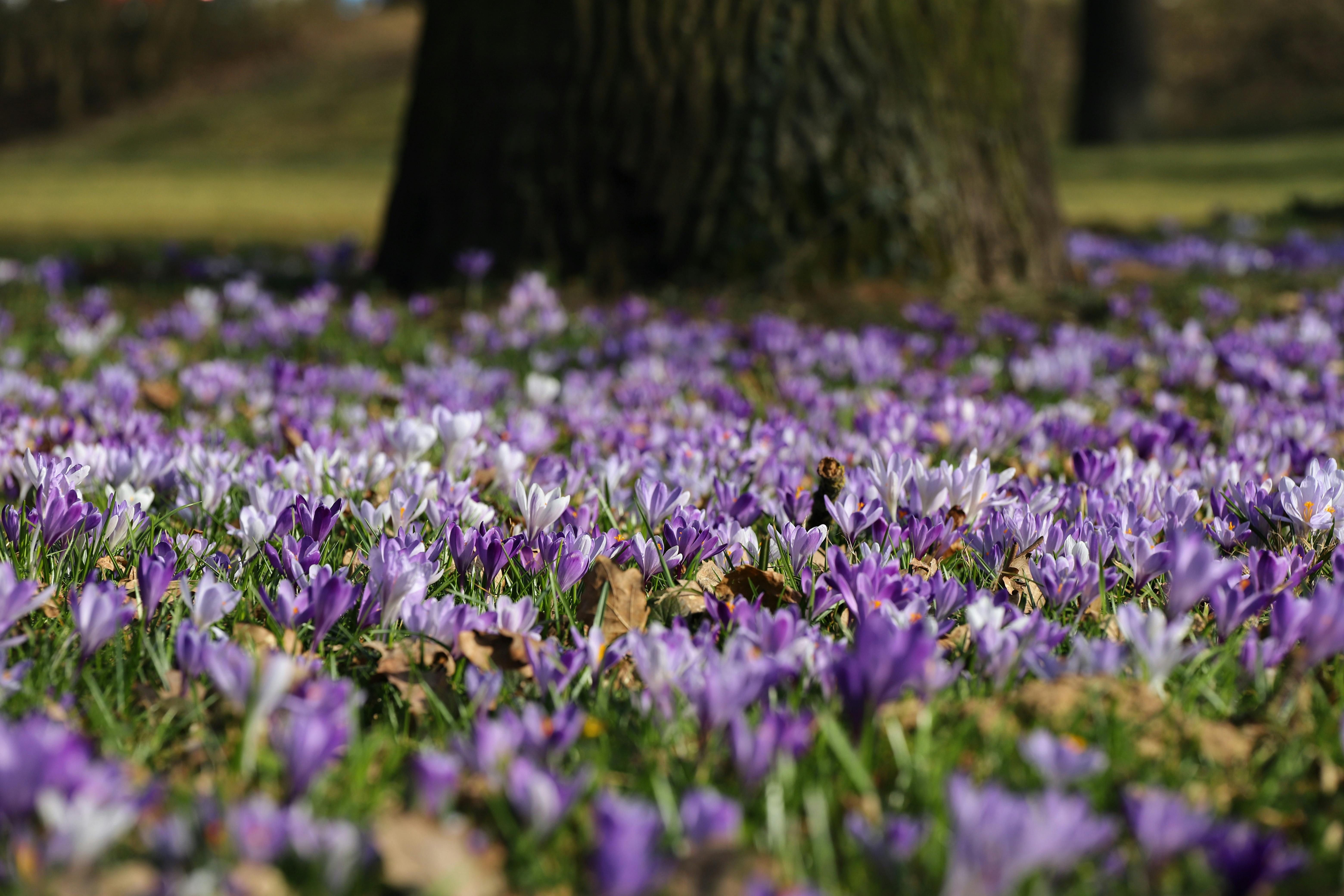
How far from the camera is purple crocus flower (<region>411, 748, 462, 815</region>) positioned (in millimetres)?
1357

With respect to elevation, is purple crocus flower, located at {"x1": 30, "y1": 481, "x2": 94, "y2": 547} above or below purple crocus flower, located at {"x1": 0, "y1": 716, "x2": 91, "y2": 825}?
below

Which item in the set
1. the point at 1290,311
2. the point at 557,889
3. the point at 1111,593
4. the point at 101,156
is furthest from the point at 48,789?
the point at 101,156

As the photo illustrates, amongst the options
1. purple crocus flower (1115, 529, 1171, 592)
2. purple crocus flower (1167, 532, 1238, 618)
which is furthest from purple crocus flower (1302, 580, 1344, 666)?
purple crocus flower (1115, 529, 1171, 592)

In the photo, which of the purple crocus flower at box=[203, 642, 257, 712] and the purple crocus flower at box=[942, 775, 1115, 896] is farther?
the purple crocus flower at box=[203, 642, 257, 712]

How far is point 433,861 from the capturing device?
4.06ft

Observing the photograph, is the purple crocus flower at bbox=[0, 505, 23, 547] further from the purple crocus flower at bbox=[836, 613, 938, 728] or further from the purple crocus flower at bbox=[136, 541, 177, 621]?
the purple crocus flower at bbox=[836, 613, 938, 728]

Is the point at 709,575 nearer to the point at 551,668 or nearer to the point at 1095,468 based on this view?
the point at 551,668

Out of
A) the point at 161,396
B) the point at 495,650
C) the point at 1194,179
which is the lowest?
the point at 1194,179

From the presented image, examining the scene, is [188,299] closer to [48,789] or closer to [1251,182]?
[48,789]

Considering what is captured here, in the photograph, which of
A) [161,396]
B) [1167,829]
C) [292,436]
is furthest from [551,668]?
[161,396]

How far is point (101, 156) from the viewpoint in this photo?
100ft

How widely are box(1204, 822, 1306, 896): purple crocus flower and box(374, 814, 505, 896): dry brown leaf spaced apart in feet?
2.59

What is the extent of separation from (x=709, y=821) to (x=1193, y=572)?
3.36 feet

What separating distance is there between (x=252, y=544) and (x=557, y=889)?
124cm
